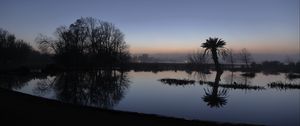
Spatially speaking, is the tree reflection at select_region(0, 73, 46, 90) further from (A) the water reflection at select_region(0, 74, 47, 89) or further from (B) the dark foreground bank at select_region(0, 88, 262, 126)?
(B) the dark foreground bank at select_region(0, 88, 262, 126)

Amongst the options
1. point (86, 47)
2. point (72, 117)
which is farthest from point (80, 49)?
point (72, 117)

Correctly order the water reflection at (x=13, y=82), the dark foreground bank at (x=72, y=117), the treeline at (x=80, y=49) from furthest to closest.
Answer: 1. the treeline at (x=80, y=49)
2. the water reflection at (x=13, y=82)
3. the dark foreground bank at (x=72, y=117)

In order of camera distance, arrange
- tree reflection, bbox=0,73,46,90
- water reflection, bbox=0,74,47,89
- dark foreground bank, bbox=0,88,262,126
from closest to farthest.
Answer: dark foreground bank, bbox=0,88,262,126, tree reflection, bbox=0,73,46,90, water reflection, bbox=0,74,47,89

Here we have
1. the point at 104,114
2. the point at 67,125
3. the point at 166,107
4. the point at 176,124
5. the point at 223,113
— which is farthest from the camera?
the point at 166,107

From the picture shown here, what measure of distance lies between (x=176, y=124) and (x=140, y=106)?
6.95 metres

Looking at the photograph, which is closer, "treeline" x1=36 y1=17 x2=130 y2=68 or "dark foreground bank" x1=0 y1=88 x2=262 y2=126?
"dark foreground bank" x1=0 y1=88 x2=262 y2=126

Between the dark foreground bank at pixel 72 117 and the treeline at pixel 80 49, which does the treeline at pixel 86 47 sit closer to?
the treeline at pixel 80 49

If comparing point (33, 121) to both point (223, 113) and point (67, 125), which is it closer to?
point (67, 125)

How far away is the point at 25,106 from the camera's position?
48.3ft

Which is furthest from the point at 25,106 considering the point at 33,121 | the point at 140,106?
the point at 140,106

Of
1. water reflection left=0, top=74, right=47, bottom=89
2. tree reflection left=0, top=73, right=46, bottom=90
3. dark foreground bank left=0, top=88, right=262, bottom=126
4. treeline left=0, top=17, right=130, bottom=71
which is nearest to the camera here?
dark foreground bank left=0, top=88, right=262, bottom=126

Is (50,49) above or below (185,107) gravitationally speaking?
above

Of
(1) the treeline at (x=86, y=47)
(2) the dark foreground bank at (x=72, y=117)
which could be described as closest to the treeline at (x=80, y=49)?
(1) the treeline at (x=86, y=47)

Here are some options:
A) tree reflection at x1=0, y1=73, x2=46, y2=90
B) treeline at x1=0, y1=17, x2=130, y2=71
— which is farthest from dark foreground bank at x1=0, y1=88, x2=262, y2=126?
treeline at x1=0, y1=17, x2=130, y2=71
